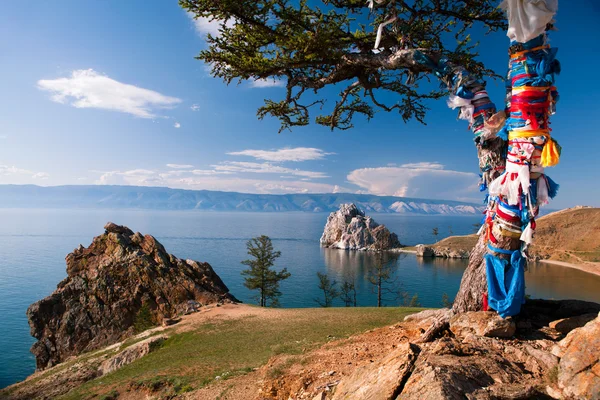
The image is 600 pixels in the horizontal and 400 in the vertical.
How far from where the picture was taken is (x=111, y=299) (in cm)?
2948

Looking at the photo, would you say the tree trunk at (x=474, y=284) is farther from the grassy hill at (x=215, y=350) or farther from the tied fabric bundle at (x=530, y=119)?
the grassy hill at (x=215, y=350)

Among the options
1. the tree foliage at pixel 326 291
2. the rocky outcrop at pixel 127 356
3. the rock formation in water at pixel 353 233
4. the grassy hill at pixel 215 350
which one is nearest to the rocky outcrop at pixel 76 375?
the rocky outcrop at pixel 127 356

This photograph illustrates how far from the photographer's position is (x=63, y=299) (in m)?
29.9

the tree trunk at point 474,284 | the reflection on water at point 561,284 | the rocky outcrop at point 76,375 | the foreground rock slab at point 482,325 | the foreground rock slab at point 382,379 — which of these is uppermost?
the tree trunk at point 474,284

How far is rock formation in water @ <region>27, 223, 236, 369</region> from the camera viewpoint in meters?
28.1

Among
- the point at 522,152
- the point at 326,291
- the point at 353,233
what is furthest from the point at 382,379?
the point at 353,233

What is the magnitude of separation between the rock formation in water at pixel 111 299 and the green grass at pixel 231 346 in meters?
9.86

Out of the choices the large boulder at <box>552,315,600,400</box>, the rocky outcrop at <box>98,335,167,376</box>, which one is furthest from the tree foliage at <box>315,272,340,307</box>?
the large boulder at <box>552,315,600,400</box>

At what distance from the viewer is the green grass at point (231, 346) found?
11653 millimetres

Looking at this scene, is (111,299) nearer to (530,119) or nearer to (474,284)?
(474,284)

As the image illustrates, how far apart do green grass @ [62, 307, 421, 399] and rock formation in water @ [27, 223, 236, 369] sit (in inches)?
388

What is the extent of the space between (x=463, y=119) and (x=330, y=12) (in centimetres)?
440

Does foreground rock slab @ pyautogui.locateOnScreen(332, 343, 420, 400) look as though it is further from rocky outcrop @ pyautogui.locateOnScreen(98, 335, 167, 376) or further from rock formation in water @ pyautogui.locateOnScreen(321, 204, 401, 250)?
rock formation in water @ pyautogui.locateOnScreen(321, 204, 401, 250)

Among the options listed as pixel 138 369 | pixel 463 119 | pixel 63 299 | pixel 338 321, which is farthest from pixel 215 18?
pixel 63 299
